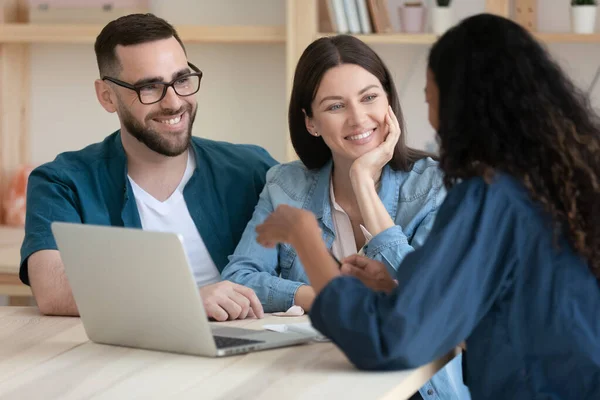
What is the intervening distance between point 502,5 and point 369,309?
2382mm

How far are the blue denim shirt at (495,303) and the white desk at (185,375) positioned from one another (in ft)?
0.19

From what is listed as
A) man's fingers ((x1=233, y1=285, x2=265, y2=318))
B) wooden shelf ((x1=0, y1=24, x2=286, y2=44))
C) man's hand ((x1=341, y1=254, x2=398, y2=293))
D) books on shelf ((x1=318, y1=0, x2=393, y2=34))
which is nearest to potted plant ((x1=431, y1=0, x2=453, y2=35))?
books on shelf ((x1=318, y1=0, x2=393, y2=34))

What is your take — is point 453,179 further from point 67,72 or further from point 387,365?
point 67,72

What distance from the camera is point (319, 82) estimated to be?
89.7 inches

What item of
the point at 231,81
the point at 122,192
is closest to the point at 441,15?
the point at 231,81

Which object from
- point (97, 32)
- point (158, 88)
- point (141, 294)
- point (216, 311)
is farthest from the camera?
point (97, 32)

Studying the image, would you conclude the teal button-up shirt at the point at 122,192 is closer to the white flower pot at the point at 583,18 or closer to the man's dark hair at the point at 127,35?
the man's dark hair at the point at 127,35

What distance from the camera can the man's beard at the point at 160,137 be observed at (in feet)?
7.93

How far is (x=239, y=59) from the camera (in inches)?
155

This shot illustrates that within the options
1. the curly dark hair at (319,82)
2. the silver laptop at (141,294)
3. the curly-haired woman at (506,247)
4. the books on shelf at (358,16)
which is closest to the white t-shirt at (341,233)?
the curly dark hair at (319,82)

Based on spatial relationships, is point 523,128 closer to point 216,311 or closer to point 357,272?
point 357,272

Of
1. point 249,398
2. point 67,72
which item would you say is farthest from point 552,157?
point 67,72

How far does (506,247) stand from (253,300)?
0.68 m

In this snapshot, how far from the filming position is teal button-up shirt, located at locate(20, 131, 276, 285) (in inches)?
90.3
